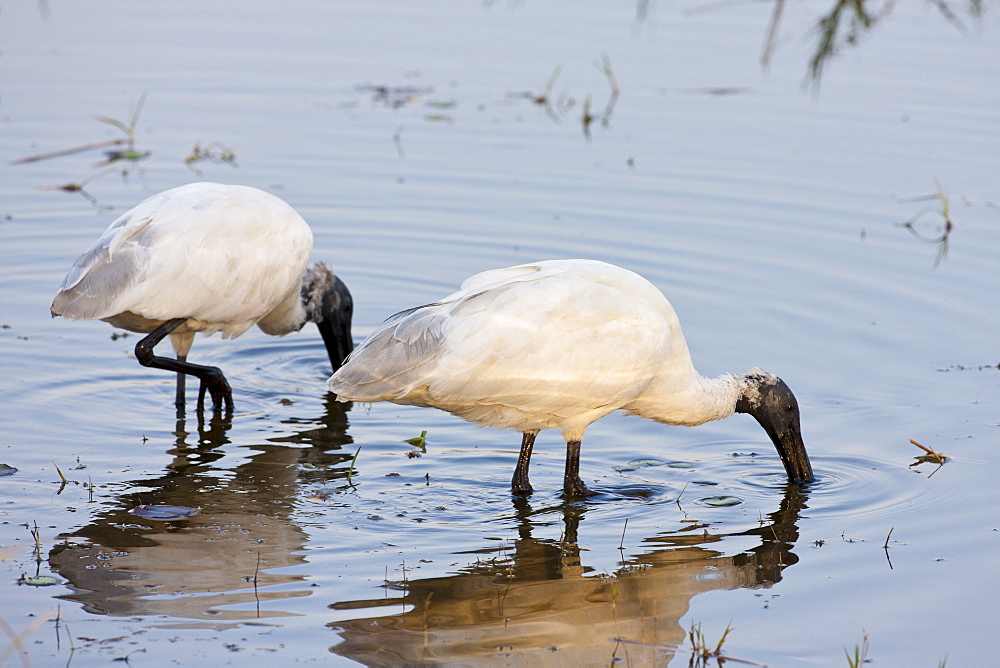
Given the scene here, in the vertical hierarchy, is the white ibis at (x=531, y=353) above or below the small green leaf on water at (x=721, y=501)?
above

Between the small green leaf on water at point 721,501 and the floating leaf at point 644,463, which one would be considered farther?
the floating leaf at point 644,463

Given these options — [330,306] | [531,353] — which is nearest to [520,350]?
[531,353]

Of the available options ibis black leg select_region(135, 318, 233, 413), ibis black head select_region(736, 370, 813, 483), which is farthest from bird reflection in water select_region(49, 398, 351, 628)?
ibis black head select_region(736, 370, 813, 483)

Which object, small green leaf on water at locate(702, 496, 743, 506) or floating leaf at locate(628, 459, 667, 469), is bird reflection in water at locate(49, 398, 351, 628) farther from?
small green leaf on water at locate(702, 496, 743, 506)

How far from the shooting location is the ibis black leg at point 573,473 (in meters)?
6.54

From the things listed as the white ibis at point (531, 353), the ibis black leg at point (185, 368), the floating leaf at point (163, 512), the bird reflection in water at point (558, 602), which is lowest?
the bird reflection in water at point (558, 602)

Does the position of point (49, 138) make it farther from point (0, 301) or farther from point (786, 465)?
point (786, 465)

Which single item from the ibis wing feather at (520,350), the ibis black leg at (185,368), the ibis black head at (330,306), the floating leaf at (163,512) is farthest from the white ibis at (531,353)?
the ibis black head at (330,306)

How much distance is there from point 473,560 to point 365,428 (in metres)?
1.93

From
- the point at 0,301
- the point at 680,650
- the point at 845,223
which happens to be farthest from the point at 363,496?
the point at 845,223

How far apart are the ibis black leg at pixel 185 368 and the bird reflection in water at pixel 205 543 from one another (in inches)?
13.8

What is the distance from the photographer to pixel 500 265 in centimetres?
943

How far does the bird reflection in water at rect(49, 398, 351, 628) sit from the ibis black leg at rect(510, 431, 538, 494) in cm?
95

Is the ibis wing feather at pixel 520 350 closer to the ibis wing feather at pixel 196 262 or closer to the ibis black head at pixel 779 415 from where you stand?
the ibis black head at pixel 779 415
